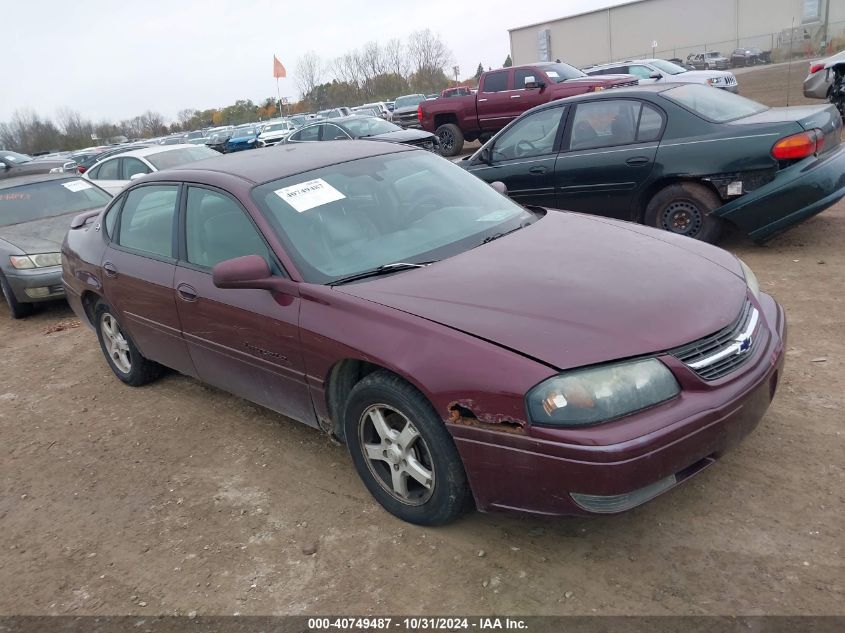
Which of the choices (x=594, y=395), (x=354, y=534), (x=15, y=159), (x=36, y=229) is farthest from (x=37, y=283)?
(x=15, y=159)

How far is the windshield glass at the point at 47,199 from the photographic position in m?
8.38

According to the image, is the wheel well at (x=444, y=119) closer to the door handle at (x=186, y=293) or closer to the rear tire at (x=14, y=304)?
the rear tire at (x=14, y=304)

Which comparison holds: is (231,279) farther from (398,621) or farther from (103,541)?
(398,621)

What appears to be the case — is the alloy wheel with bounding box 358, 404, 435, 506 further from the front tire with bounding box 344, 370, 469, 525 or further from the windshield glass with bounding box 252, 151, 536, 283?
the windshield glass with bounding box 252, 151, 536, 283

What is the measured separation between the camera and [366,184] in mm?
3818

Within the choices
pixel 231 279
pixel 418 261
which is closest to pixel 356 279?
pixel 418 261

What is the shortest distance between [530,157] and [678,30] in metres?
63.8

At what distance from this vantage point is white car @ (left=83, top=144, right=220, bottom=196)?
37.2 ft

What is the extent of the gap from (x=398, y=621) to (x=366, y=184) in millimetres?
2252

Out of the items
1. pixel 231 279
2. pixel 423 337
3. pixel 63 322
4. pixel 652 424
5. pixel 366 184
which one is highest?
pixel 366 184

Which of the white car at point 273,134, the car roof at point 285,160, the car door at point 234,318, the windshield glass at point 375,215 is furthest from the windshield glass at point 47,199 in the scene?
the white car at point 273,134

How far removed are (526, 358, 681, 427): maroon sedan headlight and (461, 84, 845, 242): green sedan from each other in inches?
154

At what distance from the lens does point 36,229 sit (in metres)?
8.06

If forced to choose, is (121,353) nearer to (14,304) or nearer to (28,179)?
(14,304)
